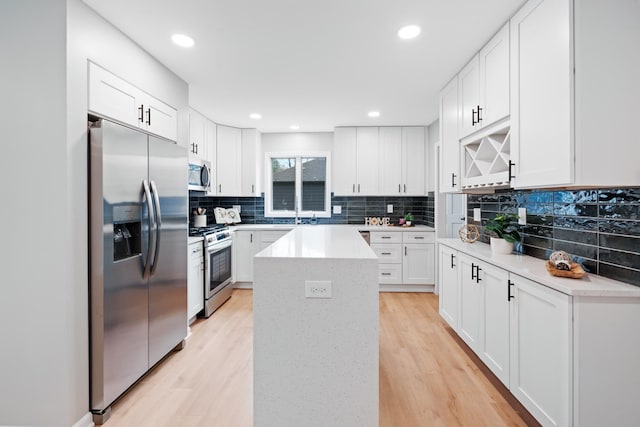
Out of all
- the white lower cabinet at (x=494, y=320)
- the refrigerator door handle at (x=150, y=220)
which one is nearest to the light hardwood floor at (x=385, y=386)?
the white lower cabinet at (x=494, y=320)

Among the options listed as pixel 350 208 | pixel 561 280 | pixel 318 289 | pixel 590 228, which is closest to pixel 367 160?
pixel 350 208

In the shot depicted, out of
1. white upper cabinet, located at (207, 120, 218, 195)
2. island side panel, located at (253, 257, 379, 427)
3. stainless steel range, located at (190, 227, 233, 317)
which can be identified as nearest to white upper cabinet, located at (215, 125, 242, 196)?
white upper cabinet, located at (207, 120, 218, 195)

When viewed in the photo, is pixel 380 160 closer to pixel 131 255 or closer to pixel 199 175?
pixel 199 175

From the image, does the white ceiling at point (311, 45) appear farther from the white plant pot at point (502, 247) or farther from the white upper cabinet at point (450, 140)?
the white plant pot at point (502, 247)

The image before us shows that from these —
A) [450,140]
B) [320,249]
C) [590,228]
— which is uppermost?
[450,140]

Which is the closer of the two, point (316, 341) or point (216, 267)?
point (316, 341)

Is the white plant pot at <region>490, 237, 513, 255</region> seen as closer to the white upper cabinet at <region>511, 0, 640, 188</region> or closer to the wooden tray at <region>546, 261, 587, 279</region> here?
the wooden tray at <region>546, 261, 587, 279</region>

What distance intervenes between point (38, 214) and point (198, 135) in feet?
8.56

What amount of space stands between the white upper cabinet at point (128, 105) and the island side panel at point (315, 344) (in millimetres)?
1494

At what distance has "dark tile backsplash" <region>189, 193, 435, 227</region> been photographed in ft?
16.8

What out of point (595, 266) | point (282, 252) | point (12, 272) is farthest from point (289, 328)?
point (595, 266)

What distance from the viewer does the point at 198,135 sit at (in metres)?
4.12

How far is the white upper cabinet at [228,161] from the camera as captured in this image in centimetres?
475

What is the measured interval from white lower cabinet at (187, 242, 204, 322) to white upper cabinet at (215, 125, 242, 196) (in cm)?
150
